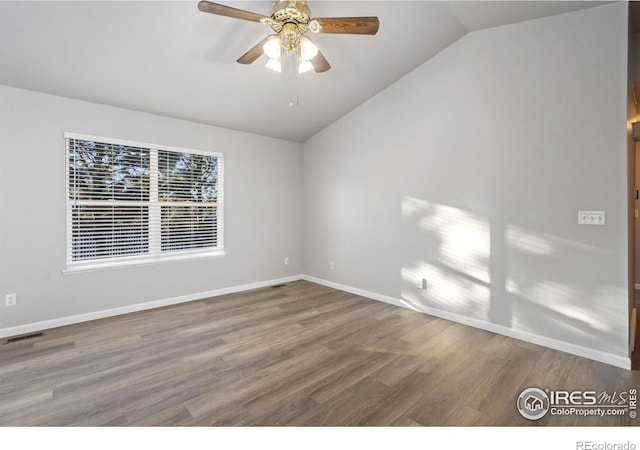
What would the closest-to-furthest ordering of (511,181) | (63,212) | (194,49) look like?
(194,49) → (511,181) → (63,212)

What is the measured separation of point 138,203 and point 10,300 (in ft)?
5.11

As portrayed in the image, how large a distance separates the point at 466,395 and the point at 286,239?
3808 millimetres

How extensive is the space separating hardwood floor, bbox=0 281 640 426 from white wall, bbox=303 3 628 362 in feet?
1.35

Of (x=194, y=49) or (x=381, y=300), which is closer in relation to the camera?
(x=194, y=49)

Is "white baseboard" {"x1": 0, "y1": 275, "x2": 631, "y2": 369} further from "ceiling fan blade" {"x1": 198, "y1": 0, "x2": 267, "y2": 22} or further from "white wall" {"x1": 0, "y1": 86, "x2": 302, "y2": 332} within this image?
"ceiling fan blade" {"x1": 198, "y1": 0, "x2": 267, "y2": 22}

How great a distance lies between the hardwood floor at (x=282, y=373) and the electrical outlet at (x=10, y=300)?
0.45m

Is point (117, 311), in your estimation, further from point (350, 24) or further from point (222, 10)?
point (350, 24)

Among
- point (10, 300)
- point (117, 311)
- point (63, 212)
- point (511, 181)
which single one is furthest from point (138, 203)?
point (511, 181)

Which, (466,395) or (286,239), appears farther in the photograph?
(286,239)

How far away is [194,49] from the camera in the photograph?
3000 millimetres

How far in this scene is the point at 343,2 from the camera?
108 inches

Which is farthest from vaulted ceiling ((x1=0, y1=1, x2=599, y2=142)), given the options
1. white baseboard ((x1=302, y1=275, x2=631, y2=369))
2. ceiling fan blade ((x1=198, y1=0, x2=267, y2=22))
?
white baseboard ((x1=302, y1=275, x2=631, y2=369))

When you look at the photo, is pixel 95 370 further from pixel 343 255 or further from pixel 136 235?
pixel 343 255
